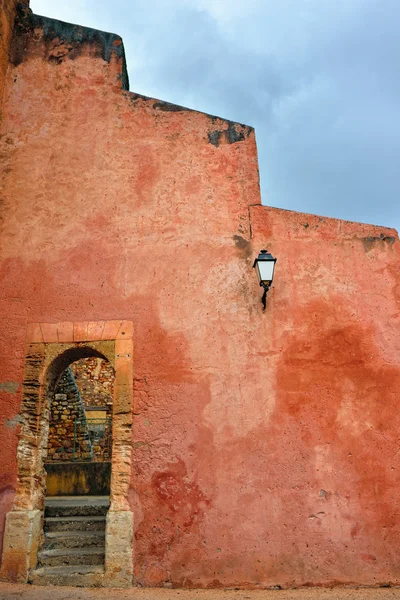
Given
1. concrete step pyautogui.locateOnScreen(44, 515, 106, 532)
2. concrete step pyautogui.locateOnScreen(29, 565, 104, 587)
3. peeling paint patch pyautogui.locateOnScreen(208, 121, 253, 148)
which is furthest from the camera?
peeling paint patch pyautogui.locateOnScreen(208, 121, 253, 148)

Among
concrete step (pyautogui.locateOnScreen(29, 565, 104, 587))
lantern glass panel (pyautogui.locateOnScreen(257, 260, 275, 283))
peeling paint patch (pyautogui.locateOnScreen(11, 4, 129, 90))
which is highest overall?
peeling paint patch (pyautogui.locateOnScreen(11, 4, 129, 90))

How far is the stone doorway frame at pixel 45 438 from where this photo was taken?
414cm

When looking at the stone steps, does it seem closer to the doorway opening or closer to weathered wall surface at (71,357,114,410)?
the doorway opening

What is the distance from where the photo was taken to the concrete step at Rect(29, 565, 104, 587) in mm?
4051

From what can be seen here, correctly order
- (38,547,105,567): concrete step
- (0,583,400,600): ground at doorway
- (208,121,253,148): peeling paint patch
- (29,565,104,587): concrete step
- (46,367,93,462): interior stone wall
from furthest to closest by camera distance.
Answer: (46,367,93,462): interior stone wall → (208,121,253,148): peeling paint patch → (38,547,105,567): concrete step → (29,565,104,587): concrete step → (0,583,400,600): ground at doorway

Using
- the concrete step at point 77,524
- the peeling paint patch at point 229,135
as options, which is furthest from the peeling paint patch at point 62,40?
the concrete step at point 77,524

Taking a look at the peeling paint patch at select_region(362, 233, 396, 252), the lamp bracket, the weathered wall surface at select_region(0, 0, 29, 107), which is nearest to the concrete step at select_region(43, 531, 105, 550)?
the lamp bracket

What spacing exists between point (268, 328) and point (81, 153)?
123 inches

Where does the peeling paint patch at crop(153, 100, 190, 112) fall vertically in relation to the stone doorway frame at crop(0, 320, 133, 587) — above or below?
above

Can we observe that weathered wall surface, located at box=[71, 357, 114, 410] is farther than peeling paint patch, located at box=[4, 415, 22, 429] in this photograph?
Yes

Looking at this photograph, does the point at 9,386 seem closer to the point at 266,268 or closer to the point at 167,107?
the point at 266,268

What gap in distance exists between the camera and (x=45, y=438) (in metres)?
4.68

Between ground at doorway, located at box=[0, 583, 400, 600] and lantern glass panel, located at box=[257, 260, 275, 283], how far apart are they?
2802mm

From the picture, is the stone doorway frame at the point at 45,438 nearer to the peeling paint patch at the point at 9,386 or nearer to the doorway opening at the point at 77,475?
the peeling paint patch at the point at 9,386
